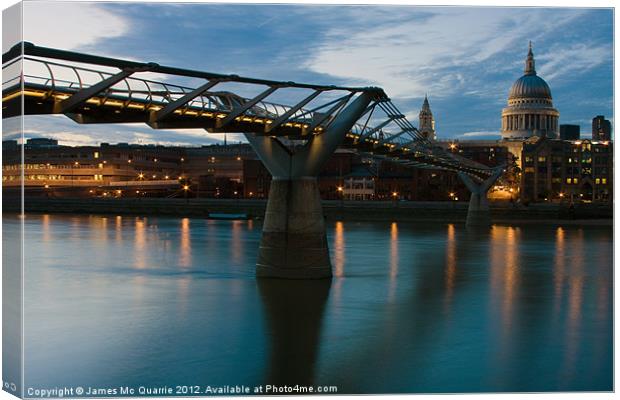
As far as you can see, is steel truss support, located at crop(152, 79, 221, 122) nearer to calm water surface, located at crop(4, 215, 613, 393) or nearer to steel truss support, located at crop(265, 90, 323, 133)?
steel truss support, located at crop(265, 90, 323, 133)

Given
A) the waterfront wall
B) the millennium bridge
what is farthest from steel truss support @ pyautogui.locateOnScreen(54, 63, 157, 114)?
the waterfront wall

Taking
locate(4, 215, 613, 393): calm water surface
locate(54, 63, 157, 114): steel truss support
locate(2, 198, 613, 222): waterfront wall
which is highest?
locate(54, 63, 157, 114): steel truss support

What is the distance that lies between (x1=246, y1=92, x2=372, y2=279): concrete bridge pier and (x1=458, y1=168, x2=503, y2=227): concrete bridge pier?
217 feet

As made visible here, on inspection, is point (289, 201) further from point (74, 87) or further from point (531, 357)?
point (531, 357)

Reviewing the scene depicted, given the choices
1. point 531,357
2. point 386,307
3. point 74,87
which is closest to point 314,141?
point 386,307

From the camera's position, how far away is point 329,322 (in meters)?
29.8

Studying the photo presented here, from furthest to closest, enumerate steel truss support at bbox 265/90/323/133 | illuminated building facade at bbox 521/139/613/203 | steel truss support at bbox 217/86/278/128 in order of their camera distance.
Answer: illuminated building facade at bbox 521/139/613/203 → steel truss support at bbox 265/90/323/133 → steel truss support at bbox 217/86/278/128

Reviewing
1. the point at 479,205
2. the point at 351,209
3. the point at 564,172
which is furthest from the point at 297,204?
the point at 564,172

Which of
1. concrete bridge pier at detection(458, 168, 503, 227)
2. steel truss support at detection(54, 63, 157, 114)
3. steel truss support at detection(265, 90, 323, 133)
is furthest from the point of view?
concrete bridge pier at detection(458, 168, 503, 227)

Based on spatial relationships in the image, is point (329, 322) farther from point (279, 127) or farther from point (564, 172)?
point (564, 172)

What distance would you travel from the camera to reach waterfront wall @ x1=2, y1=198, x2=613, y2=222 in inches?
4540

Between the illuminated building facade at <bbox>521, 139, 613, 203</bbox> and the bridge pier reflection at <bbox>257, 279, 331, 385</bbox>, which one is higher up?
the illuminated building facade at <bbox>521, 139, 613, 203</bbox>

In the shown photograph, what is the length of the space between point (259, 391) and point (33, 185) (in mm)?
115413

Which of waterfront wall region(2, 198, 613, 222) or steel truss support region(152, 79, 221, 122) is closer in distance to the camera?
steel truss support region(152, 79, 221, 122)
